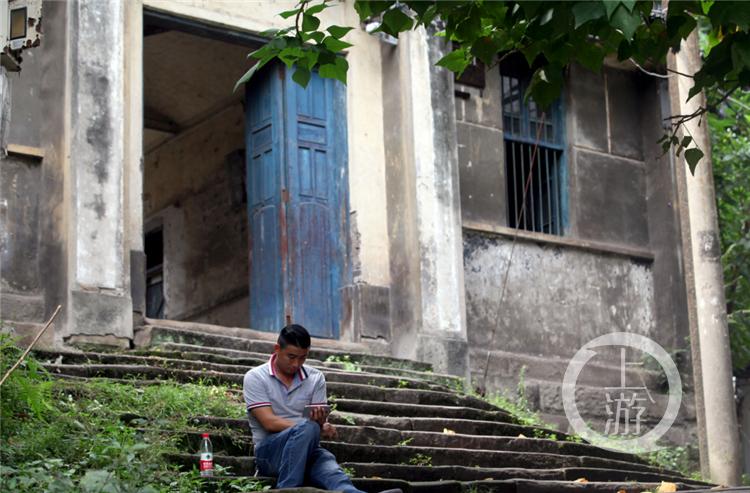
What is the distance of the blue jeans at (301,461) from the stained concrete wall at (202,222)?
29.3 ft

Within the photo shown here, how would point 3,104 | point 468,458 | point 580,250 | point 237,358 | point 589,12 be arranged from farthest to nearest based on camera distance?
point 580,250, point 237,358, point 468,458, point 3,104, point 589,12

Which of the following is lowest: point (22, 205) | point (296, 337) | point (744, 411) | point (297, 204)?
point (744, 411)

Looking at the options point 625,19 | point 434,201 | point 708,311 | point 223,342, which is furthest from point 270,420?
point 434,201

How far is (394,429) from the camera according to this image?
10039mm

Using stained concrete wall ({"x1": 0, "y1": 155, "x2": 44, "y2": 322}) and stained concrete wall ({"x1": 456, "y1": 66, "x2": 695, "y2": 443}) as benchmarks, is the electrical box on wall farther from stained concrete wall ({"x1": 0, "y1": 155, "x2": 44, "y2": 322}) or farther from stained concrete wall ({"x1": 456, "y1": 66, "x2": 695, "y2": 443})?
stained concrete wall ({"x1": 456, "y1": 66, "x2": 695, "y2": 443})

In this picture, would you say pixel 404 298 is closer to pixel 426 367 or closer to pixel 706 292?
pixel 426 367

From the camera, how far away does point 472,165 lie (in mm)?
15062

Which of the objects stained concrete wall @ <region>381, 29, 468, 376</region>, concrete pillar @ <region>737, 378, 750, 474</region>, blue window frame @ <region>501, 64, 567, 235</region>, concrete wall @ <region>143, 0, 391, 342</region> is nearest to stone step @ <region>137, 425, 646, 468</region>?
stained concrete wall @ <region>381, 29, 468, 376</region>

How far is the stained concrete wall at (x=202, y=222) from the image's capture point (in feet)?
57.6

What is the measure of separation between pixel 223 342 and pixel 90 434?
153 inches

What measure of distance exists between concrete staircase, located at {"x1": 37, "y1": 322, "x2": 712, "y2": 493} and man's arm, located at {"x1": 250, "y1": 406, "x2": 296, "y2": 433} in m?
0.32

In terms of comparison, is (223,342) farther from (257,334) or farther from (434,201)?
(434,201)

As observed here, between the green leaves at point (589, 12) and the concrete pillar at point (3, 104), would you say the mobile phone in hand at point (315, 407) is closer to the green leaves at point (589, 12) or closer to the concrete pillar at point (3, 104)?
the concrete pillar at point (3, 104)

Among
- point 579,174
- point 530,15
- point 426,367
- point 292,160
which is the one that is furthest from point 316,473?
point 579,174
